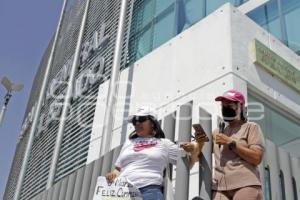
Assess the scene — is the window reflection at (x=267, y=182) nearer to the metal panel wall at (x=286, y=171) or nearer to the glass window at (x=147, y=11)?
the metal panel wall at (x=286, y=171)

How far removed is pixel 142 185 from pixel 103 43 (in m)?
→ 6.97

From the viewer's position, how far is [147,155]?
9.71 feet

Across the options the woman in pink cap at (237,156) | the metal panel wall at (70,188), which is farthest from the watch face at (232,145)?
the metal panel wall at (70,188)

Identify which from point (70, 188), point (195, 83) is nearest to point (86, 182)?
point (70, 188)

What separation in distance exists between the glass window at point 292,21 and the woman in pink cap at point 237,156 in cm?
415

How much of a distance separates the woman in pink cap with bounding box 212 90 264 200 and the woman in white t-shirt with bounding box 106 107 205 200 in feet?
0.96

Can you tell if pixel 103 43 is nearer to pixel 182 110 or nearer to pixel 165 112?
A: pixel 165 112

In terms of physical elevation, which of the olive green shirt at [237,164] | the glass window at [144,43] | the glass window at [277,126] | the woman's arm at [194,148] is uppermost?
the glass window at [144,43]

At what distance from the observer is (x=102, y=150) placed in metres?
6.00

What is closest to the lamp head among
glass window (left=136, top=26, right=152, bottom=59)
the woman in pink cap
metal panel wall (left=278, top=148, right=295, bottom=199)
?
glass window (left=136, top=26, right=152, bottom=59)

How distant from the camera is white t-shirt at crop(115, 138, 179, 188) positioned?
286 centimetres

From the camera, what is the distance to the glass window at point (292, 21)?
263 inches

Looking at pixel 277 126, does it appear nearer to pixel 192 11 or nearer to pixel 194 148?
pixel 194 148

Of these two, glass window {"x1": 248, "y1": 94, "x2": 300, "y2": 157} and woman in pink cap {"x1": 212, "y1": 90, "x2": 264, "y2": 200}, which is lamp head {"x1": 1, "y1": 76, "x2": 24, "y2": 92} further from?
woman in pink cap {"x1": 212, "y1": 90, "x2": 264, "y2": 200}
